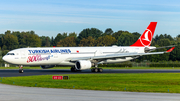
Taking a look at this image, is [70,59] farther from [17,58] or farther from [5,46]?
[5,46]

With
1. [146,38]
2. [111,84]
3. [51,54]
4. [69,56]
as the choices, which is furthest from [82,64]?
[146,38]

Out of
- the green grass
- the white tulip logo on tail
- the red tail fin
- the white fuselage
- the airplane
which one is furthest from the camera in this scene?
the white tulip logo on tail

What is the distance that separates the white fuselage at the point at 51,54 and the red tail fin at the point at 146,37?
6.16 m

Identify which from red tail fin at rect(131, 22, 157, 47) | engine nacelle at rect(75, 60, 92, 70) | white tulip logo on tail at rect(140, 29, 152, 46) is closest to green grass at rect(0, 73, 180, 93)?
engine nacelle at rect(75, 60, 92, 70)

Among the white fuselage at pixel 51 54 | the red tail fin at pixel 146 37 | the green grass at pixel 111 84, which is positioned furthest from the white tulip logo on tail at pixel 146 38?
the green grass at pixel 111 84

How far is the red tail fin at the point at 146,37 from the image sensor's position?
61656 mm

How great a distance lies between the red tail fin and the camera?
61656 millimetres

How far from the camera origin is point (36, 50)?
49.8 meters

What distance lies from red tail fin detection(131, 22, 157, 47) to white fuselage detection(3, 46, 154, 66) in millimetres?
6164

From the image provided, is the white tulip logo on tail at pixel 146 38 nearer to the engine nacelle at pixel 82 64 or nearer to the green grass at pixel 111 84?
the engine nacelle at pixel 82 64

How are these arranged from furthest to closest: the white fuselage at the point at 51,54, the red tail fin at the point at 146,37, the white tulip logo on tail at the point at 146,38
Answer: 1. the white tulip logo on tail at the point at 146,38
2. the red tail fin at the point at 146,37
3. the white fuselage at the point at 51,54

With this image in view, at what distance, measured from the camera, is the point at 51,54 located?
5019 centimetres

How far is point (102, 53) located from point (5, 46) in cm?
12069

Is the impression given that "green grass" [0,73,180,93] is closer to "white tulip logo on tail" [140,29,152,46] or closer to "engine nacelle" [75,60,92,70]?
"engine nacelle" [75,60,92,70]
